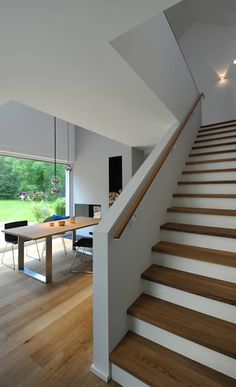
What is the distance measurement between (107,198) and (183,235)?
3593 mm

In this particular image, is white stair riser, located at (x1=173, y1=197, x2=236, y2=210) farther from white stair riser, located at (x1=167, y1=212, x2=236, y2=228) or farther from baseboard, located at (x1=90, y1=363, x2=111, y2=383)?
baseboard, located at (x1=90, y1=363, x2=111, y2=383)

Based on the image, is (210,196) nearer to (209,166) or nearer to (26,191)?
(209,166)

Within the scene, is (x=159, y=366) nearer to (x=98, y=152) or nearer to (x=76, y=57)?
(x=76, y=57)

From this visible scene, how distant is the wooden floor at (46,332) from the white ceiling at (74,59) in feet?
7.86

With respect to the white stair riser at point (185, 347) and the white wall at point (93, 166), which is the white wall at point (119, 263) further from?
the white wall at point (93, 166)

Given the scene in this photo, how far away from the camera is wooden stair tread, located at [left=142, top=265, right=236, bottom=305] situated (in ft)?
4.66

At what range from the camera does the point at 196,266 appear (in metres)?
1.73

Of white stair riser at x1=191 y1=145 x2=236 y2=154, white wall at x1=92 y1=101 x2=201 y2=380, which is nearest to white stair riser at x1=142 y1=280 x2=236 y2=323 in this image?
white wall at x1=92 y1=101 x2=201 y2=380

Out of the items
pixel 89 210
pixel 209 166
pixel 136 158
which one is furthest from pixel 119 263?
pixel 89 210

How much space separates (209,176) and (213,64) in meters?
4.39

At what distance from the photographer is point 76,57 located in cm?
160

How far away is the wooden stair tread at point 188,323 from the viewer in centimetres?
124

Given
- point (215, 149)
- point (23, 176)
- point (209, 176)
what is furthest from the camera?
point (23, 176)

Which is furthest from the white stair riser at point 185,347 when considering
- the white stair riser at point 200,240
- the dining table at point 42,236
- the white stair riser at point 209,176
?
the white stair riser at point 209,176
